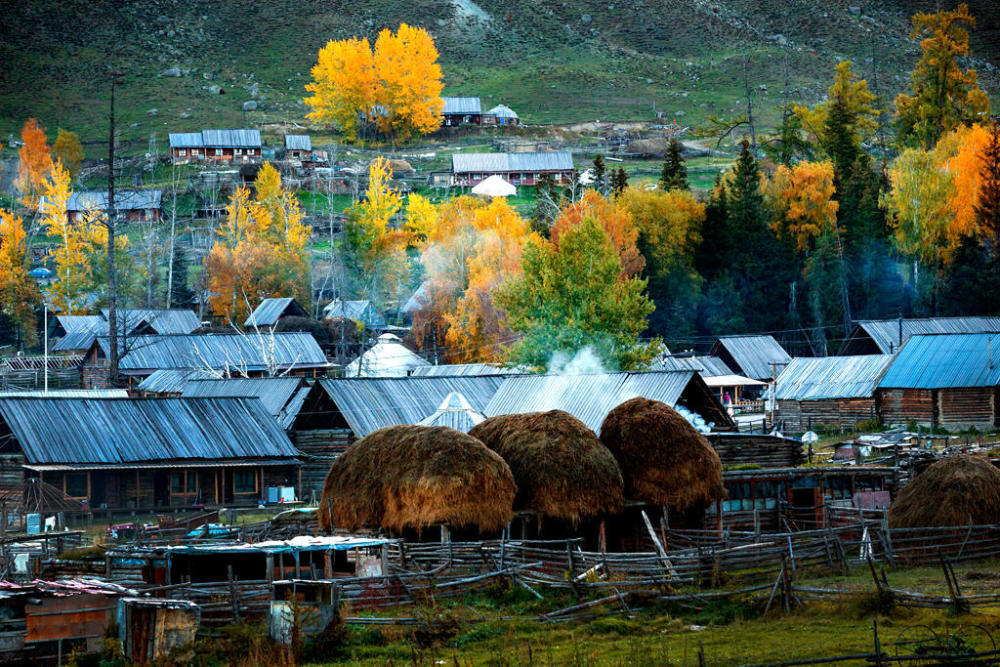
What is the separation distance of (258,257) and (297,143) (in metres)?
36.4

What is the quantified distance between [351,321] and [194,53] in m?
115

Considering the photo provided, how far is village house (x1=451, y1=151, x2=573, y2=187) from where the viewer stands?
120 m

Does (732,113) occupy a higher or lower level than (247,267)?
higher

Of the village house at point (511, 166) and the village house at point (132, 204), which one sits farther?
the village house at point (511, 166)

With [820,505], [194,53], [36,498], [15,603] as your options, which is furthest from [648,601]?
[194,53]

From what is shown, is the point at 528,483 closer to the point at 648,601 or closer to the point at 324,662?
the point at 648,601

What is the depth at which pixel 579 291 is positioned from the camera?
61281 millimetres

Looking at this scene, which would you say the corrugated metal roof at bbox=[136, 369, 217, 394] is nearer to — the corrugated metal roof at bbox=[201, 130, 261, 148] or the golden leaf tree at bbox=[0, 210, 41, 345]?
the golden leaf tree at bbox=[0, 210, 41, 345]

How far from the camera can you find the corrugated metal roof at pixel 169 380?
66250 mm

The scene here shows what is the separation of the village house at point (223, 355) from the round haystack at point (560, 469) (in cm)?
4201

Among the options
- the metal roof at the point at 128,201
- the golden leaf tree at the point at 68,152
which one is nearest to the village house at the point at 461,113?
the golden leaf tree at the point at 68,152

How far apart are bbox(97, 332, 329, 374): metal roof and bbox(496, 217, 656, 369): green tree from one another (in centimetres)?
1604

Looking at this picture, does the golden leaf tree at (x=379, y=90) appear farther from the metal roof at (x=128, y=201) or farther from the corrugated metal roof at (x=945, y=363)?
the corrugated metal roof at (x=945, y=363)

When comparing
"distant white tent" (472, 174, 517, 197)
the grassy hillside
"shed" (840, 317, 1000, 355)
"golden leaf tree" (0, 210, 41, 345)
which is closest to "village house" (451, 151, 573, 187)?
"distant white tent" (472, 174, 517, 197)
